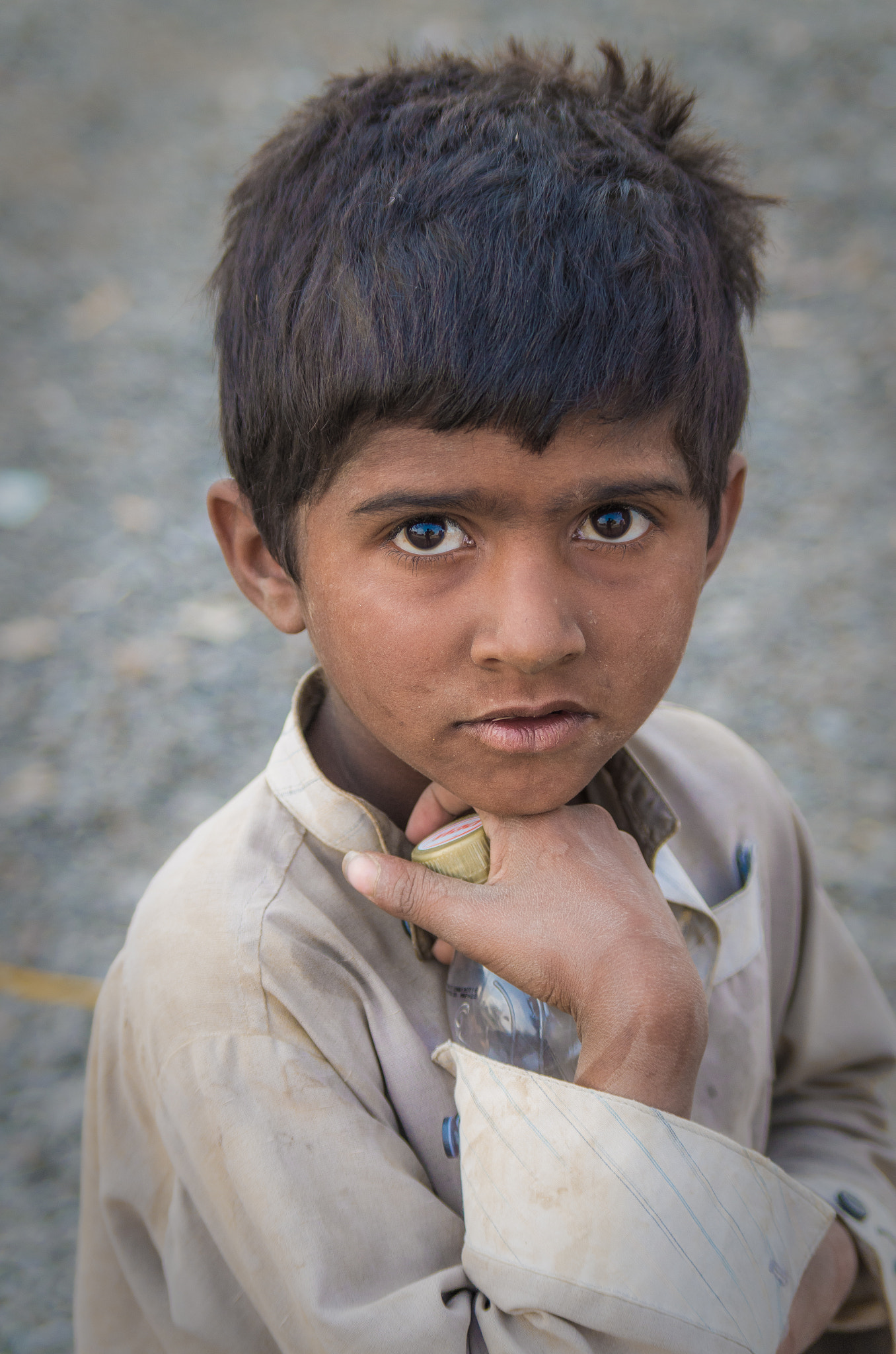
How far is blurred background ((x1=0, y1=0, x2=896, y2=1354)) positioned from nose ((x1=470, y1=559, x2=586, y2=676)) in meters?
1.72

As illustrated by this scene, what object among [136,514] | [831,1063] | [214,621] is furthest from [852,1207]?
[136,514]

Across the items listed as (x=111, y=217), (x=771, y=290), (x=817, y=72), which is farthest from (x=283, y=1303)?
(x=817, y=72)

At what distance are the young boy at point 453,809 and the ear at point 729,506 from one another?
0.20ft

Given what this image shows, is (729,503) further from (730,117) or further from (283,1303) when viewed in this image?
(730,117)

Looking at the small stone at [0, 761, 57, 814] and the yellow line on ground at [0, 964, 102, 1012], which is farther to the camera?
the small stone at [0, 761, 57, 814]

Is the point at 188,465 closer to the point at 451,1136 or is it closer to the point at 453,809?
the point at 453,809

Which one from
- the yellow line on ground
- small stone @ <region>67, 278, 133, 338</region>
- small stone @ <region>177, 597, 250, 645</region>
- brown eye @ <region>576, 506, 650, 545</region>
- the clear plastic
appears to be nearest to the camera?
brown eye @ <region>576, 506, 650, 545</region>

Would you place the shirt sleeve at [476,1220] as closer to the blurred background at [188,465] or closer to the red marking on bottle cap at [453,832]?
the red marking on bottle cap at [453,832]

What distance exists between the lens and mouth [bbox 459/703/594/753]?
43.3 inches

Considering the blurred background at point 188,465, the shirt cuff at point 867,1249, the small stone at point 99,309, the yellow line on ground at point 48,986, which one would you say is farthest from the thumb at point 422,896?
the small stone at point 99,309

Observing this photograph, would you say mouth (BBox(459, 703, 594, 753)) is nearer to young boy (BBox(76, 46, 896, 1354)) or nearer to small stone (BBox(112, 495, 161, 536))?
young boy (BBox(76, 46, 896, 1354))

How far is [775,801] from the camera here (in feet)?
5.45

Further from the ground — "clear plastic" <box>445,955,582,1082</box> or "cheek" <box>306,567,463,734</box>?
"cheek" <box>306,567,463,734</box>

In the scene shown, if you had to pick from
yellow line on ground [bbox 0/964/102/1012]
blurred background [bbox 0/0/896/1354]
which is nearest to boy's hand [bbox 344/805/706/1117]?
blurred background [bbox 0/0/896/1354]
